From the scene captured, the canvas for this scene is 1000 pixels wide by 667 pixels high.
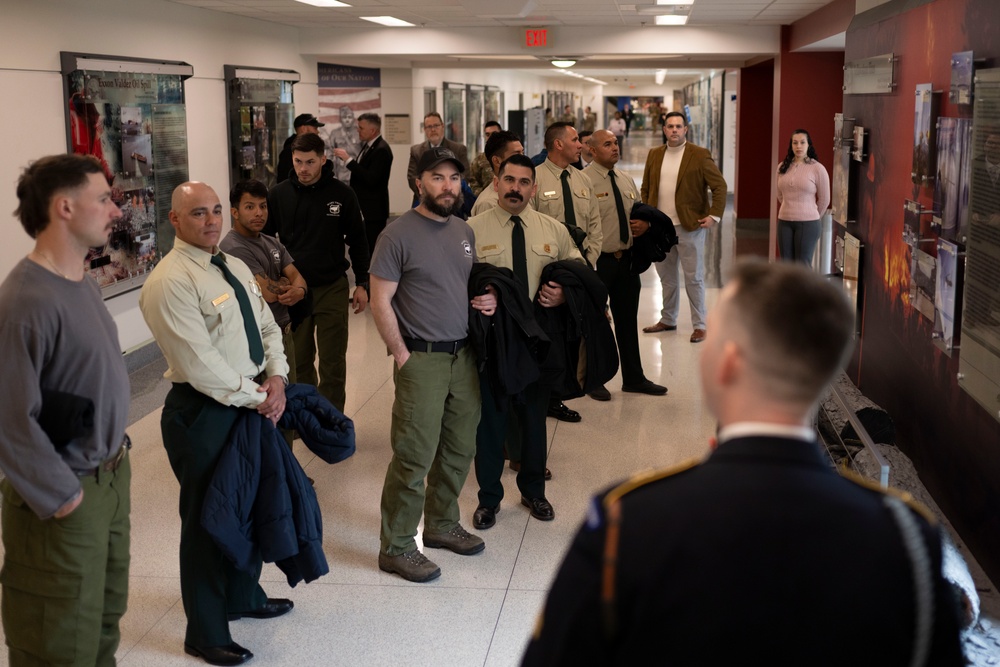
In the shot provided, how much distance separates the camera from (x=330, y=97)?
54.5 ft

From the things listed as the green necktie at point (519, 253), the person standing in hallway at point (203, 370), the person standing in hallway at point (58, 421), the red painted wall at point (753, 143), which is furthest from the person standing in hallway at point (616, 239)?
the red painted wall at point (753, 143)

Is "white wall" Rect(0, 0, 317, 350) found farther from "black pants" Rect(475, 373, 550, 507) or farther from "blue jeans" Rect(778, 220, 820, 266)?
"blue jeans" Rect(778, 220, 820, 266)

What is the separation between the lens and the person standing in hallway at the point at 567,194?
6.09m

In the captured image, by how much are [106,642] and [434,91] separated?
1683 centimetres

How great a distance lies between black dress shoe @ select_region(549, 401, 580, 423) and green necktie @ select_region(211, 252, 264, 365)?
3130mm

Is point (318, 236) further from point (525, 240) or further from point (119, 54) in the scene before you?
point (119, 54)

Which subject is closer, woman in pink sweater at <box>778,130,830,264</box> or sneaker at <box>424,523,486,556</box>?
sneaker at <box>424,523,486,556</box>

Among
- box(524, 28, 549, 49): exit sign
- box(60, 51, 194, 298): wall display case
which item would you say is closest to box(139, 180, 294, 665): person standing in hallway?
box(60, 51, 194, 298): wall display case

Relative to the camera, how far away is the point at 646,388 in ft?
23.7

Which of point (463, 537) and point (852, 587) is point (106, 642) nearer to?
point (463, 537)

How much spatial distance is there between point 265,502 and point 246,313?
657 mm

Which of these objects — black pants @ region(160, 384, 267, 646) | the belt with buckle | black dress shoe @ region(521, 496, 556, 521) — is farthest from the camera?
black dress shoe @ region(521, 496, 556, 521)

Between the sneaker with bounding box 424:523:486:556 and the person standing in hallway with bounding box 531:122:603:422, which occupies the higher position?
the person standing in hallway with bounding box 531:122:603:422

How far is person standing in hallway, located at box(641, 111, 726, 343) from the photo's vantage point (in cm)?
877
